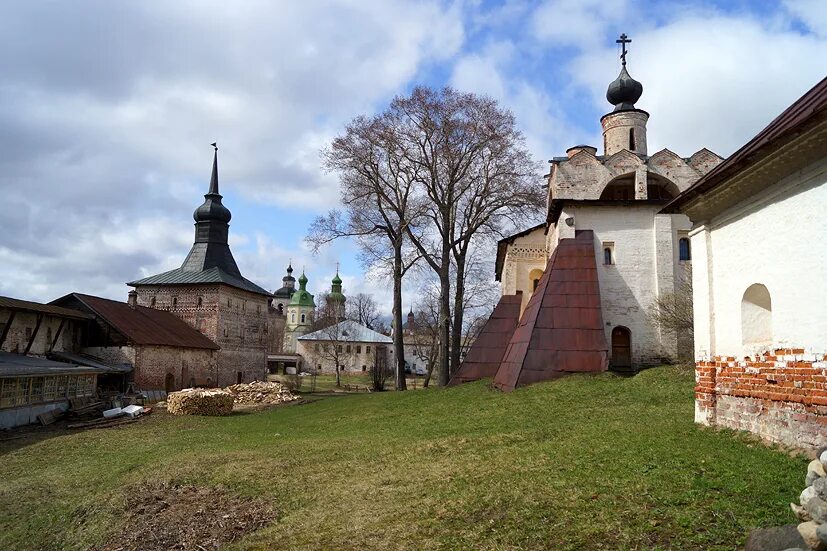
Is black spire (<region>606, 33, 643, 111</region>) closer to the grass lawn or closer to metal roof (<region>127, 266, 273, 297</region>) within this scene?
the grass lawn

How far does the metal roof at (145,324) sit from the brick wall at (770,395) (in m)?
26.0

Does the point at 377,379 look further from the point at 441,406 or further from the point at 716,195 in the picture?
the point at 716,195

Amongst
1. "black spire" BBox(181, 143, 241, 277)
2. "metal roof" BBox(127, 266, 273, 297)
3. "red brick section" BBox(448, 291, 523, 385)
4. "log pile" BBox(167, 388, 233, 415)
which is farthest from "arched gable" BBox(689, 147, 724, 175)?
"black spire" BBox(181, 143, 241, 277)

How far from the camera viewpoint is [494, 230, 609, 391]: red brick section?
55.7 ft

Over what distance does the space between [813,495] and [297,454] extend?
8417 mm

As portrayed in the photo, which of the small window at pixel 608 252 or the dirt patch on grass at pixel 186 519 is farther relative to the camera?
the small window at pixel 608 252

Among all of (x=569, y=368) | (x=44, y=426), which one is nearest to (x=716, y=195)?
(x=569, y=368)

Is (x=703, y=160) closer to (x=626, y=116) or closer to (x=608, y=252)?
(x=626, y=116)

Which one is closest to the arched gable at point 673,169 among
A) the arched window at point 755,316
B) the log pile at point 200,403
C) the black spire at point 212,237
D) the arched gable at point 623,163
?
the arched gable at point 623,163

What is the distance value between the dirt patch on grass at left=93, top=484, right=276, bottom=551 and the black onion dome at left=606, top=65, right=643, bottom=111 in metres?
20.2

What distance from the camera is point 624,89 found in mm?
23500

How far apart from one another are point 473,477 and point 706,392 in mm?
3565

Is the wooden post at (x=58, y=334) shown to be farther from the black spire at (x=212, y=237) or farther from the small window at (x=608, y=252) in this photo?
the small window at (x=608, y=252)

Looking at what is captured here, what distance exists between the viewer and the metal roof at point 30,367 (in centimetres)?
1930
